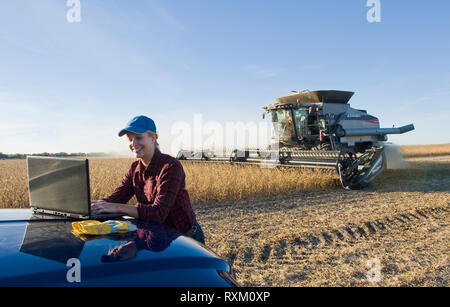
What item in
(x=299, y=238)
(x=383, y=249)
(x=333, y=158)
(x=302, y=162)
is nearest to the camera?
(x=383, y=249)

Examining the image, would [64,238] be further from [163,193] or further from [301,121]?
[301,121]

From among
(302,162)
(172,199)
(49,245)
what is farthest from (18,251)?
(302,162)

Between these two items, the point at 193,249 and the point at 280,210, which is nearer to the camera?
the point at 193,249

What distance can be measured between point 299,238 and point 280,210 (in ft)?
6.15

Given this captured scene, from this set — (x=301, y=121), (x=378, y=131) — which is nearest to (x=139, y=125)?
(x=301, y=121)

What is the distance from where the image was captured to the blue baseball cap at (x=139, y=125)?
6.72ft

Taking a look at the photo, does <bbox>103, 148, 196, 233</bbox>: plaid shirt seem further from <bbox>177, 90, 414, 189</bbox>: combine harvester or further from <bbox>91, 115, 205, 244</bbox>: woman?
<bbox>177, 90, 414, 189</bbox>: combine harvester

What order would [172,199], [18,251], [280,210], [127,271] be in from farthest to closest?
[280,210], [172,199], [18,251], [127,271]

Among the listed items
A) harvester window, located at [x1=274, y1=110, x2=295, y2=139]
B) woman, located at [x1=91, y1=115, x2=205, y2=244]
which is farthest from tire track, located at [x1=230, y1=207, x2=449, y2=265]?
harvester window, located at [x1=274, y1=110, x2=295, y2=139]

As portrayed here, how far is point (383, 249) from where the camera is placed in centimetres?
376

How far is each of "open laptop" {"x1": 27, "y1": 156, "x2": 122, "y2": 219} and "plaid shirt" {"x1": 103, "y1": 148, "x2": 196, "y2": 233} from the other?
28 cm

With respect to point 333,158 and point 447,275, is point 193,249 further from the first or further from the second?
point 333,158
